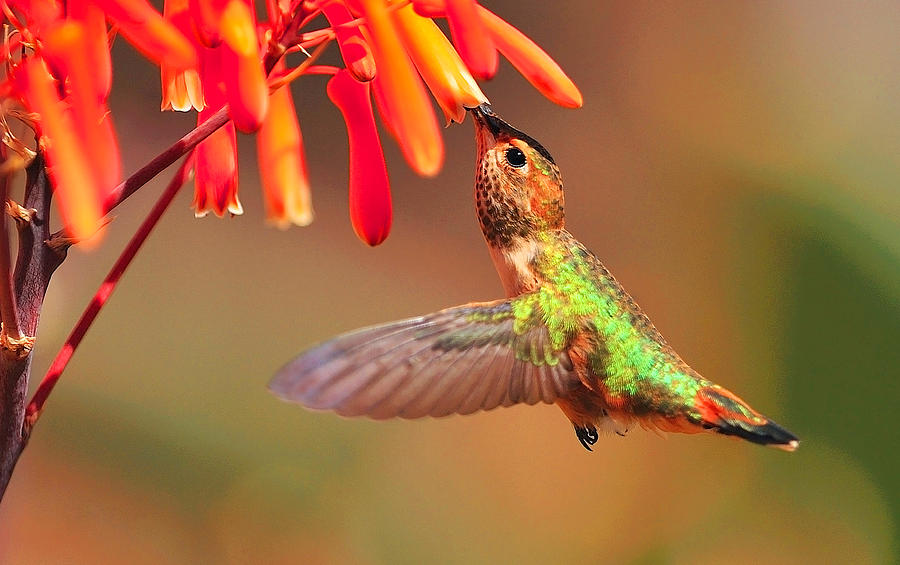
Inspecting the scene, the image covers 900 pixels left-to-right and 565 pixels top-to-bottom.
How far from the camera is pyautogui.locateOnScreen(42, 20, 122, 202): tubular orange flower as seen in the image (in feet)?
1.70

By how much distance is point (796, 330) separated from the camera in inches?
95.5

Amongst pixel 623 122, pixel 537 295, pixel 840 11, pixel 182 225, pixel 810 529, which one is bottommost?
pixel 810 529

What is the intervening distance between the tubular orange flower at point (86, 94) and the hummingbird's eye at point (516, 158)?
1.58 feet

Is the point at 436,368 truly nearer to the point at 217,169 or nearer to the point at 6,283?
the point at 217,169

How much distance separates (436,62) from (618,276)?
179 centimetres

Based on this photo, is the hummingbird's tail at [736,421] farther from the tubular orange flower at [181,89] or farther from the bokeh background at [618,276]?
the bokeh background at [618,276]

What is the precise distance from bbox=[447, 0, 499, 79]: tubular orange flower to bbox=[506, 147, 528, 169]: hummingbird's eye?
35cm

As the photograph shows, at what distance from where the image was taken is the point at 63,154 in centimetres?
51

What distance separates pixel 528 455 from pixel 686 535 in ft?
1.25

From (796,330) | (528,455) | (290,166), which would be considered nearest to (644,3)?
(796,330)

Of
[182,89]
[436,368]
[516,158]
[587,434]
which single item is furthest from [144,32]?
[587,434]

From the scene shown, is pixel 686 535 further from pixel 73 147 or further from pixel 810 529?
pixel 73 147

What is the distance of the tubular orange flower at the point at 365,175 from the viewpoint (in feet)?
2.43

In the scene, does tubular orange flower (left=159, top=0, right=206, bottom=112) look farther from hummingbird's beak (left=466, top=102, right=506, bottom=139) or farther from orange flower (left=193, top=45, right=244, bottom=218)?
hummingbird's beak (left=466, top=102, right=506, bottom=139)
